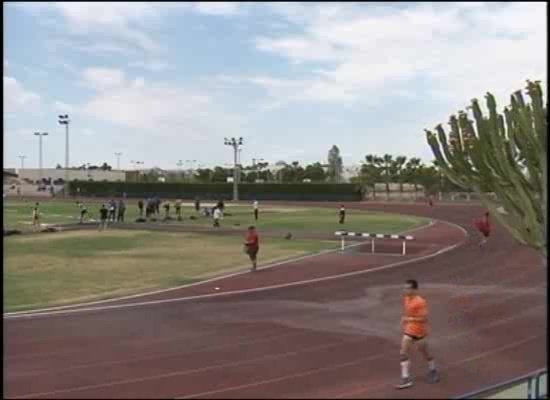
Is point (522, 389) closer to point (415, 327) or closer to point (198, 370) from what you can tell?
point (415, 327)

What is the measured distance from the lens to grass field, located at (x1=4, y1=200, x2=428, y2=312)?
1755 centimetres

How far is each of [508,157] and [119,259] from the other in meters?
14.9

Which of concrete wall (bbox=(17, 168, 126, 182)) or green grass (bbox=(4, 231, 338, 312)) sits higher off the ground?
concrete wall (bbox=(17, 168, 126, 182))

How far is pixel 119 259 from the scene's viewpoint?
24219 mm

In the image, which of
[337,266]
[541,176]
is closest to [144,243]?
[337,266]

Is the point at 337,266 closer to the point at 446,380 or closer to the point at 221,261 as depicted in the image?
the point at 221,261

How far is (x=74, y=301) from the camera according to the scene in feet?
52.3

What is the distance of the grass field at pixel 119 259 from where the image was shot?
17547 millimetres

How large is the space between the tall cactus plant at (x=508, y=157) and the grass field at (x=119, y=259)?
8218 mm

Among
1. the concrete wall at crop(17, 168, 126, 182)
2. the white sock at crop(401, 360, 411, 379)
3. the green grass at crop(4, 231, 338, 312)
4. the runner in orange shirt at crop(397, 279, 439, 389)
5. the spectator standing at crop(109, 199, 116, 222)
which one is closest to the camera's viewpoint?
the white sock at crop(401, 360, 411, 379)

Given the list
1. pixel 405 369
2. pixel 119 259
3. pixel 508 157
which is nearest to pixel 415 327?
pixel 405 369

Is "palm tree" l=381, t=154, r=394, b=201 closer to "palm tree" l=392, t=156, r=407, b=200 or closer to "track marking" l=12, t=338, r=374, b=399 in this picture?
"palm tree" l=392, t=156, r=407, b=200

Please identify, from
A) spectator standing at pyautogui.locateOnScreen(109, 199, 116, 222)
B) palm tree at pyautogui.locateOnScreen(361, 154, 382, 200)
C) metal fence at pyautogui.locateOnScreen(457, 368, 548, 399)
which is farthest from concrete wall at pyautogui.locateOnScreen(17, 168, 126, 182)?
metal fence at pyautogui.locateOnScreen(457, 368, 548, 399)

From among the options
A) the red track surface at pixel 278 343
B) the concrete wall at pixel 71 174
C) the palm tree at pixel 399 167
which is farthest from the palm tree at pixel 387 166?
the red track surface at pixel 278 343
